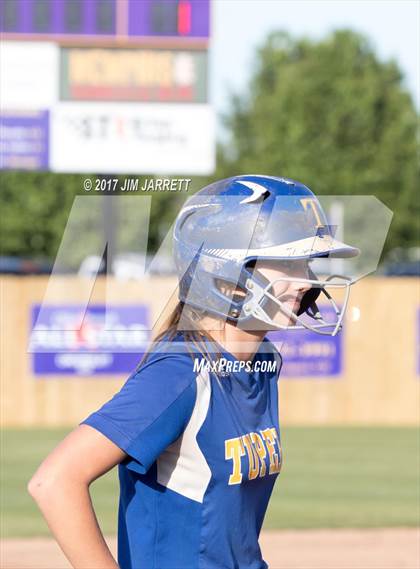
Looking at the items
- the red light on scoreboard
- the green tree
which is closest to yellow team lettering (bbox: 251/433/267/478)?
the red light on scoreboard

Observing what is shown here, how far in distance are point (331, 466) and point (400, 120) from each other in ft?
92.6

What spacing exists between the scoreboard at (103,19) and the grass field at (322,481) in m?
6.26

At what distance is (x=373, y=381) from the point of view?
14383mm

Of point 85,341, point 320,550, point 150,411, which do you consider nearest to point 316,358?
point 85,341

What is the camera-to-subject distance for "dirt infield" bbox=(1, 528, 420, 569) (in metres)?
7.24

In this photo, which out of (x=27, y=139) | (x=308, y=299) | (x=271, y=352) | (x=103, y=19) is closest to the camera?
(x=308, y=299)

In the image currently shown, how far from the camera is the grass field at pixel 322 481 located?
8789mm

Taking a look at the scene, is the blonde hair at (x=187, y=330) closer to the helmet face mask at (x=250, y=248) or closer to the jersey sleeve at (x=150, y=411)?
the helmet face mask at (x=250, y=248)

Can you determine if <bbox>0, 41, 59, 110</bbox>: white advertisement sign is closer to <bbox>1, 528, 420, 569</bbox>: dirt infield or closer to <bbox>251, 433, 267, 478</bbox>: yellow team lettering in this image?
<bbox>1, 528, 420, 569</bbox>: dirt infield

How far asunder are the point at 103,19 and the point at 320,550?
1103 centimetres

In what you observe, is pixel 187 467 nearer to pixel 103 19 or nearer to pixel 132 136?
pixel 132 136

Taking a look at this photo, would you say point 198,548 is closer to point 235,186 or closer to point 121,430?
point 121,430

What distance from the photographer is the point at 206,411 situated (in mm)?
2668

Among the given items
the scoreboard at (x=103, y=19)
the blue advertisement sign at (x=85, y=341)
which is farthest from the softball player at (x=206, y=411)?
the scoreboard at (x=103, y=19)
